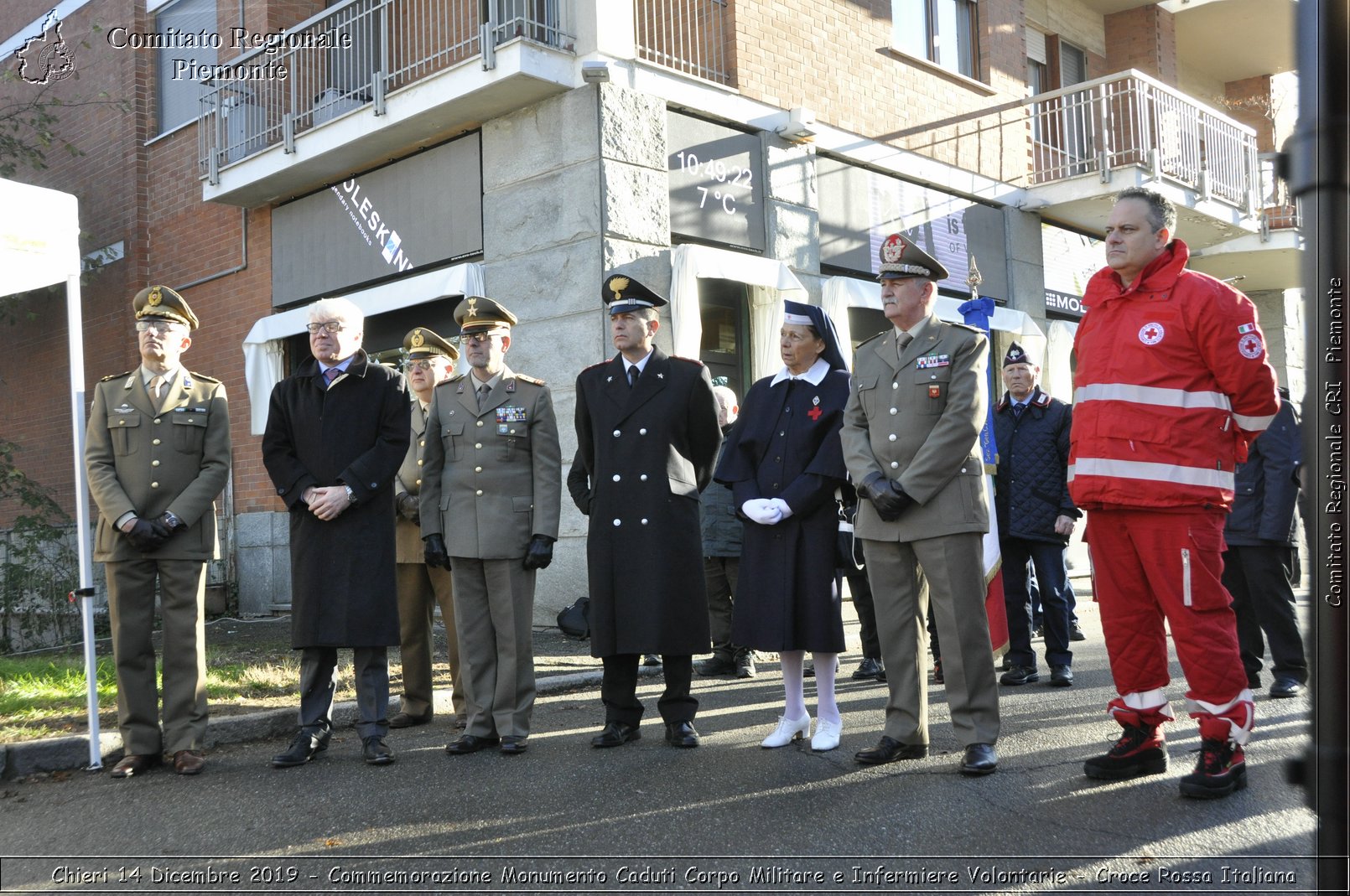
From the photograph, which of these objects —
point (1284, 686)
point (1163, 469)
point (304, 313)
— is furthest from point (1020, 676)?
point (304, 313)

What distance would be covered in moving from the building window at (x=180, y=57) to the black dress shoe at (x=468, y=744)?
40.2ft

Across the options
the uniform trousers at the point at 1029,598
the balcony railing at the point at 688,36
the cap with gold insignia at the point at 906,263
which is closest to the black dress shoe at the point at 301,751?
the cap with gold insignia at the point at 906,263

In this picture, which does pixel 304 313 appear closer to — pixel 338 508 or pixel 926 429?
pixel 338 508

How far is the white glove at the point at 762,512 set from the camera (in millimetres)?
5660

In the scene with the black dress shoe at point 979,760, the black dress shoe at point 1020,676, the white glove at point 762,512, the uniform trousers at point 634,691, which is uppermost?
the white glove at point 762,512

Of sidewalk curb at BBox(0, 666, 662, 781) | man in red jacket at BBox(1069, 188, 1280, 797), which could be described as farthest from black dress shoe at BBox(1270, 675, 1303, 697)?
sidewalk curb at BBox(0, 666, 662, 781)

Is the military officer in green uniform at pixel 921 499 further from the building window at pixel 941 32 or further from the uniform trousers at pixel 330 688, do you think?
the building window at pixel 941 32

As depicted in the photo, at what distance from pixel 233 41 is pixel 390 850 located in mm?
13528

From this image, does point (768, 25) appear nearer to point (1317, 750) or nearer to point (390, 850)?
point (390, 850)

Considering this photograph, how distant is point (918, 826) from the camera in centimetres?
415

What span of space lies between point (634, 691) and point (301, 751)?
63.3 inches

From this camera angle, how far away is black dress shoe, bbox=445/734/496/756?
579 cm

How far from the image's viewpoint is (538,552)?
5.97m

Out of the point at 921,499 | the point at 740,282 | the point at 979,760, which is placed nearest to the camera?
the point at 979,760
